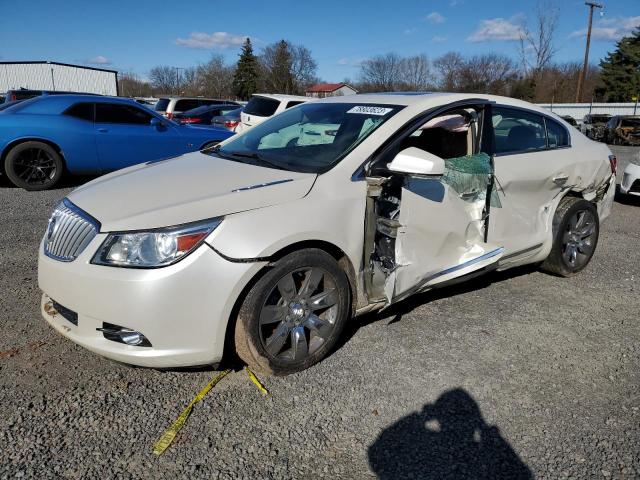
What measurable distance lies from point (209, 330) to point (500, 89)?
53.2 metres

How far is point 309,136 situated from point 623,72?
5807 cm

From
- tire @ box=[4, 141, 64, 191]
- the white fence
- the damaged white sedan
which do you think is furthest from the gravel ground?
the white fence

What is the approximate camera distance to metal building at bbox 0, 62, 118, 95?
1770 inches

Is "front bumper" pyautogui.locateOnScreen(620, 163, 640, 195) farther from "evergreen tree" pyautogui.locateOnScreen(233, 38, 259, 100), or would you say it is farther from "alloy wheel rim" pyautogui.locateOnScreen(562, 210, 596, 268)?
"evergreen tree" pyautogui.locateOnScreen(233, 38, 259, 100)

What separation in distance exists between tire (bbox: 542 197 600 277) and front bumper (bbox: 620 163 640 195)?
14.2 ft

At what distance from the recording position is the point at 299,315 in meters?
2.92

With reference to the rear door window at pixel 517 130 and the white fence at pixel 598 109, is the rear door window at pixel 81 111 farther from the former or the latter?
the white fence at pixel 598 109

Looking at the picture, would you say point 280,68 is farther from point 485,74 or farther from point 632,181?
point 632,181

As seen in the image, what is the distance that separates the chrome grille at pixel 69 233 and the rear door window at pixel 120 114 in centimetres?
624

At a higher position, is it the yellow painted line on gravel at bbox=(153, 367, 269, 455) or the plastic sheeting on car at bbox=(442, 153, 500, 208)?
the plastic sheeting on car at bbox=(442, 153, 500, 208)

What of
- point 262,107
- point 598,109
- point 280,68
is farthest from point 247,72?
point 262,107

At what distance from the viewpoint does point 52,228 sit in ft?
9.72

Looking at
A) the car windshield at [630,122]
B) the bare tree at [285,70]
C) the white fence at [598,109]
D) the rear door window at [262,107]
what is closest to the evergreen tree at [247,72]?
the bare tree at [285,70]

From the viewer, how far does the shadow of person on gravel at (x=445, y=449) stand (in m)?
2.25
